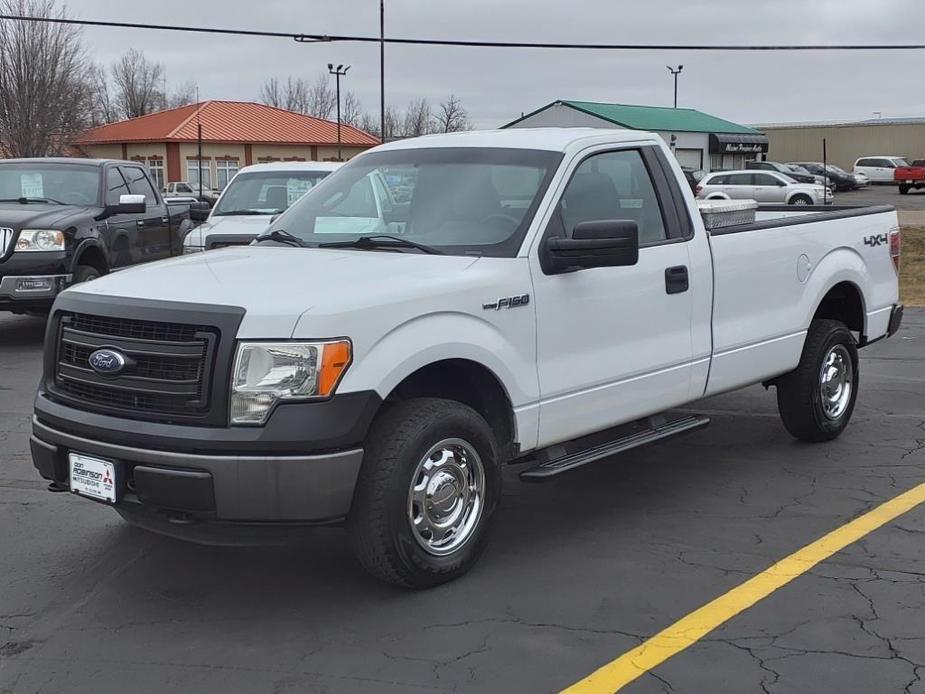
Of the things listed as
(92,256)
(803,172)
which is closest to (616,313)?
(92,256)

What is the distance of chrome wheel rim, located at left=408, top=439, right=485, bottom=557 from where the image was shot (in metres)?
4.67

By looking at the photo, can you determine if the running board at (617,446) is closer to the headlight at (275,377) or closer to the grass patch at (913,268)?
the headlight at (275,377)

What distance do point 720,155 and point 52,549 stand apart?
6896cm

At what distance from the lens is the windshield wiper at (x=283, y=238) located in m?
5.70

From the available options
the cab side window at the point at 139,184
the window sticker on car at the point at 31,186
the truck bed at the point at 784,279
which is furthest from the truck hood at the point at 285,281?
the cab side window at the point at 139,184

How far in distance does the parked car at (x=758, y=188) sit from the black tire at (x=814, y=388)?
3404cm

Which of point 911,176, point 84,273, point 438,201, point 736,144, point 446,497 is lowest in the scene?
point 446,497

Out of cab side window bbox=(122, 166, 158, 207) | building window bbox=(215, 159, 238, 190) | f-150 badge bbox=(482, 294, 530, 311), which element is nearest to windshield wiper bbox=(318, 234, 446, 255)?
f-150 badge bbox=(482, 294, 530, 311)

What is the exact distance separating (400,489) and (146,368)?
3.64 ft

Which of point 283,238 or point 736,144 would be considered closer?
point 283,238

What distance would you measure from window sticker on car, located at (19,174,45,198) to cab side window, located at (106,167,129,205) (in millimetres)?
686

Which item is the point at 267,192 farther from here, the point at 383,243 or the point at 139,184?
the point at 383,243

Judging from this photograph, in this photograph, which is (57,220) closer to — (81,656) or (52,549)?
(52,549)

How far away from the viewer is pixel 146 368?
446cm
